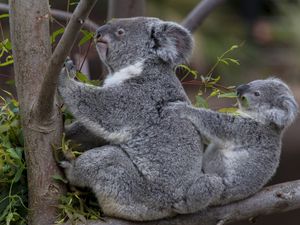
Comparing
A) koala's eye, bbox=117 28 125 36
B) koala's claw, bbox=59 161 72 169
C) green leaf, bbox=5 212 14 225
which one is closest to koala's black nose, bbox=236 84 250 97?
koala's eye, bbox=117 28 125 36

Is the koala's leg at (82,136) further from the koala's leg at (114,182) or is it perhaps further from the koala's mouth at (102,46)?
the koala's mouth at (102,46)

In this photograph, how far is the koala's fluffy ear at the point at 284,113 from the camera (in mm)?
3336

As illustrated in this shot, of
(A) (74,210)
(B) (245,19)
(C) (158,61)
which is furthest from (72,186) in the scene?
(B) (245,19)

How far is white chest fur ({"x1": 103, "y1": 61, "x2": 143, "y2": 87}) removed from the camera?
333cm

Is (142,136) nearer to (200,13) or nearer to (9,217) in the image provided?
(9,217)

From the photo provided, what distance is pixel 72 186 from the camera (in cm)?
310

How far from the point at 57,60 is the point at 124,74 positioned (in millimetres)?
817

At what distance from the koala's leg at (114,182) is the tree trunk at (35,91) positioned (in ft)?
0.41

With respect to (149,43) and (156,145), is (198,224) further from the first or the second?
(149,43)

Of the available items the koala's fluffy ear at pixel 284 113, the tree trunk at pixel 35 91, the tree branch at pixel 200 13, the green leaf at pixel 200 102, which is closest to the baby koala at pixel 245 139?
the koala's fluffy ear at pixel 284 113

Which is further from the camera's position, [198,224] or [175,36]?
[175,36]

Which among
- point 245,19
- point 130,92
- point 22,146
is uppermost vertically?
point 130,92

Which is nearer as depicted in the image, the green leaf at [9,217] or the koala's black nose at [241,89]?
the green leaf at [9,217]

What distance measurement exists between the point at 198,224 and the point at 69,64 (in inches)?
38.6
